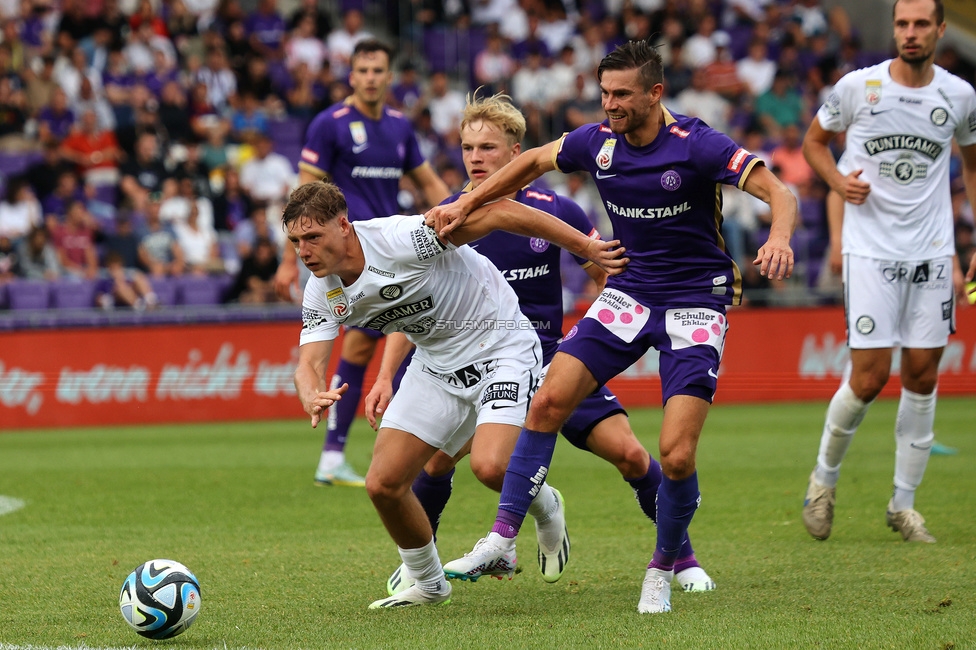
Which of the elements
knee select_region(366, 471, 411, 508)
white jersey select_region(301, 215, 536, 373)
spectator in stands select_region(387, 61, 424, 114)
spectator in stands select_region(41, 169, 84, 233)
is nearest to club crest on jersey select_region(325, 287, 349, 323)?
white jersey select_region(301, 215, 536, 373)

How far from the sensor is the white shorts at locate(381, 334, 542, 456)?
5582 millimetres

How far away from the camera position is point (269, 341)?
1446 centimetres

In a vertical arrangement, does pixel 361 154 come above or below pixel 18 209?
above

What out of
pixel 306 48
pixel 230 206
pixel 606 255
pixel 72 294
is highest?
pixel 306 48

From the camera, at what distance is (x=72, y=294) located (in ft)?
48.2

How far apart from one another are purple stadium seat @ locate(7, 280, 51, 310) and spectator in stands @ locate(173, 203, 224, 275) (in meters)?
1.92

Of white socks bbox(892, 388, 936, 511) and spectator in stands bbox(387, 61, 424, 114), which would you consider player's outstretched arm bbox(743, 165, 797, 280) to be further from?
spectator in stands bbox(387, 61, 424, 114)

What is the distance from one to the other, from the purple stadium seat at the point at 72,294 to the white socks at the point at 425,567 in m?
10.3

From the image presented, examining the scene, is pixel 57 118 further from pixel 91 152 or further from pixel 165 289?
pixel 165 289

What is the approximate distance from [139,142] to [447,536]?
39.1ft

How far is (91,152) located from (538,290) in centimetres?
1272

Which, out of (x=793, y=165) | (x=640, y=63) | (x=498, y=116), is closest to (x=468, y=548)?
(x=498, y=116)

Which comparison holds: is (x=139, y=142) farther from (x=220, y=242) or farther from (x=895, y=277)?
(x=895, y=277)

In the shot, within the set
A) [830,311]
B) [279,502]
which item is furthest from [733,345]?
[279,502]
